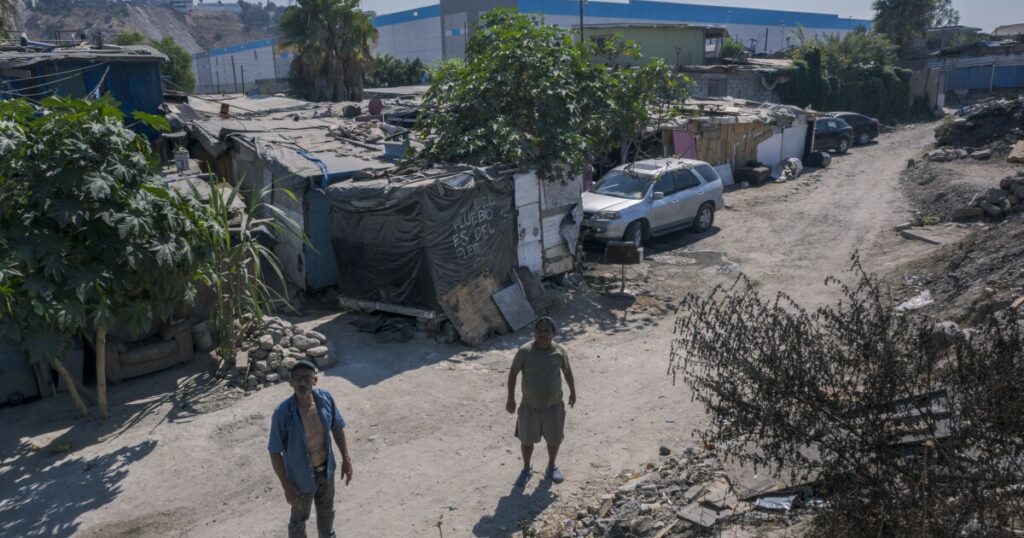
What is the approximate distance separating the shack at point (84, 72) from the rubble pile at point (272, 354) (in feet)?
34.2

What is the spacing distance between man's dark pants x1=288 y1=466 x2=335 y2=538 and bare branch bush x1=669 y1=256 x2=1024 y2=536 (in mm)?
2661

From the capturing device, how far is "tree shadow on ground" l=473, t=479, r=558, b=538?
5820 millimetres

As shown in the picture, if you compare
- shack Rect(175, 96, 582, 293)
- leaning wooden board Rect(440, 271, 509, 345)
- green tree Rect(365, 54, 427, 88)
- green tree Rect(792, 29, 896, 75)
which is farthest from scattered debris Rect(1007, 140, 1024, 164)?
green tree Rect(365, 54, 427, 88)

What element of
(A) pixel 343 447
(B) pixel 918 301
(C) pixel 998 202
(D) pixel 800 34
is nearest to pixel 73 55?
(A) pixel 343 447

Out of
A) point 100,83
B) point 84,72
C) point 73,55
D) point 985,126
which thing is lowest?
point 985,126

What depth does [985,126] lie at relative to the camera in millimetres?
24953

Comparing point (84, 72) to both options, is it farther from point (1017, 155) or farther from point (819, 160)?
point (1017, 155)

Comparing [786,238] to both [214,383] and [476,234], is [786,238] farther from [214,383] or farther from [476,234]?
[214,383]

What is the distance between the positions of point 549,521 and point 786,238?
11421 mm

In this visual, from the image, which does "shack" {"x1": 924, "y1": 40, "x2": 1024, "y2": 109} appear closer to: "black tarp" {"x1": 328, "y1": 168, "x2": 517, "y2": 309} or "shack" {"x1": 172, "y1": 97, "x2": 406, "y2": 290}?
"shack" {"x1": 172, "y1": 97, "x2": 406, "y2": 290}

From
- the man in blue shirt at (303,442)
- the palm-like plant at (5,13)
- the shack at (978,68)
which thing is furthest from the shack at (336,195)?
the shack at (978,68)

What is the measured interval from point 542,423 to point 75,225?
449cm

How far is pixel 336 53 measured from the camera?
3019cm

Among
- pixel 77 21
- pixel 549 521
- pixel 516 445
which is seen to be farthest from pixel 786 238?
pixel 77 21
